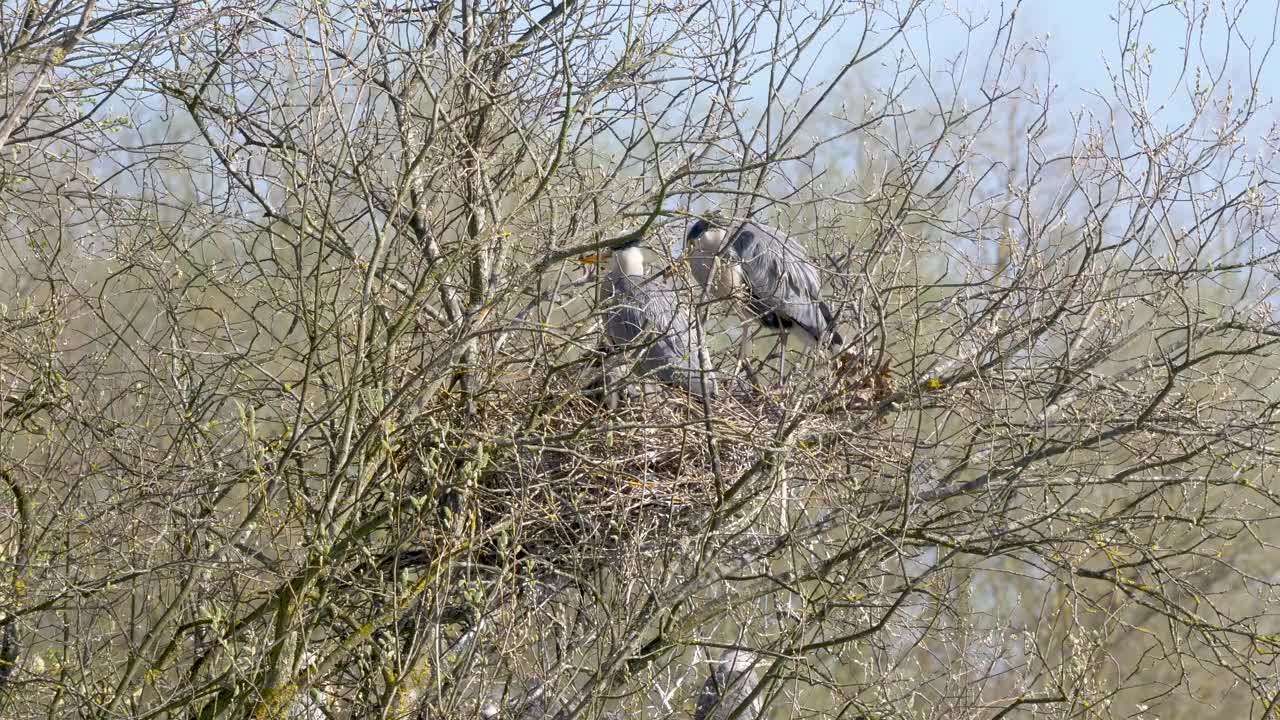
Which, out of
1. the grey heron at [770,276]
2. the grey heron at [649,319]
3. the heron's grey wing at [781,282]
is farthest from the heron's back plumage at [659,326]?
the heron's grey wing at [781,282]

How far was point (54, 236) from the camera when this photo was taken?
20.5ft

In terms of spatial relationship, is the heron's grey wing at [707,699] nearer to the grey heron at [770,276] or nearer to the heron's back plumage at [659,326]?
the heron's back plumage at [659,326]

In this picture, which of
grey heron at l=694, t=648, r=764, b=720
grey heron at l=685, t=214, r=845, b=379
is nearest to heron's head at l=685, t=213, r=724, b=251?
grey heron at l=685, t=214, r=845, b=379

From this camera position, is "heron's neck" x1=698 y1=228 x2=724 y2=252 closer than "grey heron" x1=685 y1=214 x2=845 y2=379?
No

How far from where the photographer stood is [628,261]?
5891 mm

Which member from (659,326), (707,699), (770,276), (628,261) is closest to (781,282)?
(770,276)

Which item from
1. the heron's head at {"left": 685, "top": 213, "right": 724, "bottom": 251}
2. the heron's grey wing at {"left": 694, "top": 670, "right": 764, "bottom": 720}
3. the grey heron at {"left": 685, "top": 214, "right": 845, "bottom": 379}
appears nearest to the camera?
the heron's grey wing at {"left": 694, "top": 670, "right": 764, "bottom": 720}

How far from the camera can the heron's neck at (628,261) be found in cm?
585

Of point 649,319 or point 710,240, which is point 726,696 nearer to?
point 649,319

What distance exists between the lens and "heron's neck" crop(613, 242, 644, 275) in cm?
585

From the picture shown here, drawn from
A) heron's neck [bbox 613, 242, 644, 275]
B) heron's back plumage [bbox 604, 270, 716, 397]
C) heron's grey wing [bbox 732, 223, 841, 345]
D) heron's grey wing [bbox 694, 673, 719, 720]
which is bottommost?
heron's grey wing [bbox 694, 673, 719, 720]

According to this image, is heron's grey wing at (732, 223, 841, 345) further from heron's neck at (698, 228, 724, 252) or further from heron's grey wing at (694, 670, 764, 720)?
heron's grey wing at (694, 670, 764, 720)

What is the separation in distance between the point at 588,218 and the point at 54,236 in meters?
2.97

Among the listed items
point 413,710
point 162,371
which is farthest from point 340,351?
point 162,371
